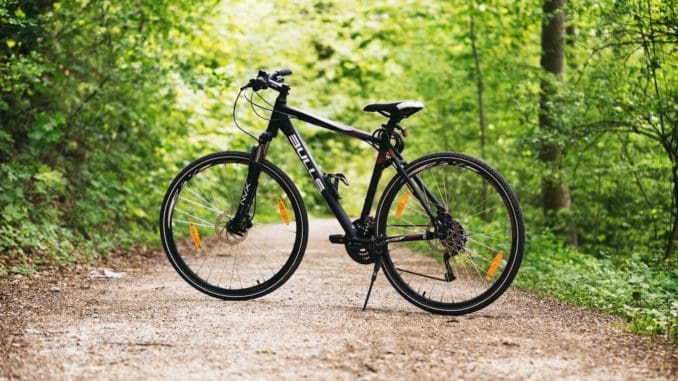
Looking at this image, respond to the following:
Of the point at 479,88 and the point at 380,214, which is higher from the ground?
the point at 479,88

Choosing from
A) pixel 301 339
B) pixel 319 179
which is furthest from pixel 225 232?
pixel 301 339

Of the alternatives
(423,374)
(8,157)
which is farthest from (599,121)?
(8,157)

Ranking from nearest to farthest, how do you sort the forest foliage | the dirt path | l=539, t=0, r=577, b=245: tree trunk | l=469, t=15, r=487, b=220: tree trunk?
the dirt path
the forest foliage
l=539, t=0, r=577, b=245: tree trunk
l=469, t=15, r=487, b=220: tree trunk

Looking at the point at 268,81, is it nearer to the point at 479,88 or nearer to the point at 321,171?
the point at 321,171

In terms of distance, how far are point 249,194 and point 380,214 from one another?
3.02ft

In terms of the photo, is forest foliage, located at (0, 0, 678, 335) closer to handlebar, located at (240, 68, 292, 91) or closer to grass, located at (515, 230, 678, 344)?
grass, located at (515, 230, 678, 344)

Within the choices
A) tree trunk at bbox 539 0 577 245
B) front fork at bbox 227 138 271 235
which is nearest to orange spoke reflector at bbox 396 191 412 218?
front fork at bbox 227 138 271 235

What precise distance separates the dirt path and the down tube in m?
0.54

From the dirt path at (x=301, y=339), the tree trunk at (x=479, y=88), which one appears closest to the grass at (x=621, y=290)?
the dirt path at (x=301, y=339)

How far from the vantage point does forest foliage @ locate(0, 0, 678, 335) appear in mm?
6219

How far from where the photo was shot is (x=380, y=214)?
175 inches

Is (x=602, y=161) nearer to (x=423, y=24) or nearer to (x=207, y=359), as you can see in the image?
(x=423, y=24)

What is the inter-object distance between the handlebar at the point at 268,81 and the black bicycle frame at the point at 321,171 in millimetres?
74

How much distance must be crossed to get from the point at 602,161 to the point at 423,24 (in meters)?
4.82
